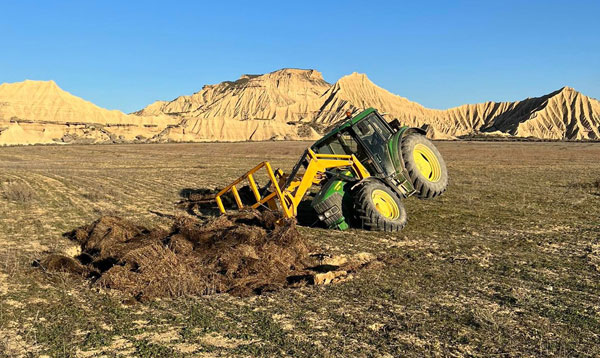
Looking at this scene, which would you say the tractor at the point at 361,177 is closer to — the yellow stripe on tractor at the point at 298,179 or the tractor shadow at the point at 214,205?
the yellow stripe on tractor at the point at 298,179

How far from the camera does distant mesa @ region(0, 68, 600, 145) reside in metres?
86.0

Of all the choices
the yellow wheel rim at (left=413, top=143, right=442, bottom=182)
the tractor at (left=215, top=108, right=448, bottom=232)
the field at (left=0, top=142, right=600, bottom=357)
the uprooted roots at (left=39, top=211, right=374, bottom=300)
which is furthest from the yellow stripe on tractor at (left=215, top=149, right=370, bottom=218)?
the yellow wheel rim at (left=413, top=143, right=442, bottom=182)

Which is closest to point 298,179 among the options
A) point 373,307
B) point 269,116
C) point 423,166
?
point 423,166

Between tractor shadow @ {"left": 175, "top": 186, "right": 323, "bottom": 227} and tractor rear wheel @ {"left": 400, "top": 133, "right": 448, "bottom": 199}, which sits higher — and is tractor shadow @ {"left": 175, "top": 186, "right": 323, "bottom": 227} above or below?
below

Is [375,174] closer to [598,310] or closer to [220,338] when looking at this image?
[598,310]

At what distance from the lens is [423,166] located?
37.4 feet

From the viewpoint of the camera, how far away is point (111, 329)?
14.8 ft

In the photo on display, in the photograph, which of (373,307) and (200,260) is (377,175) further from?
(373,307)

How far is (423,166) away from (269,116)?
129 meters

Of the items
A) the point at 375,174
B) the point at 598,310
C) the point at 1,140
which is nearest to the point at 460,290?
the point at 598,310

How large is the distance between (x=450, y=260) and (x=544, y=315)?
2.23 meters

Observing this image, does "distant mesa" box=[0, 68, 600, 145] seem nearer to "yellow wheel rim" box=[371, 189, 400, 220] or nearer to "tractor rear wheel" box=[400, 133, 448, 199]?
"tractor rear wheel" box=[400, 133, 448, 199]

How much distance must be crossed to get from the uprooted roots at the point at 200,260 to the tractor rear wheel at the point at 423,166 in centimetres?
367

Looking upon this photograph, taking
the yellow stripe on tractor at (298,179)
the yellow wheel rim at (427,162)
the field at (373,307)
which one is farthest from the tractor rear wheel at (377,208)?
the yellow wheel rim at (427,162)
